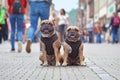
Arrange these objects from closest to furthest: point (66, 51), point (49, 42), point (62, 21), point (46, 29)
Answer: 1. point (66, 51)
2. point (46, 29)
3. point (49, 42)
4. point (62, 21)

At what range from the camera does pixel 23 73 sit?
31.0ft

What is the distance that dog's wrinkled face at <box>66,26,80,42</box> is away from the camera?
10.9m

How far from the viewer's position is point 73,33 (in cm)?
1091

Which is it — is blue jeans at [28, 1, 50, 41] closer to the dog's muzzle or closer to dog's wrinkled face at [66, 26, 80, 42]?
the dog's muzzle

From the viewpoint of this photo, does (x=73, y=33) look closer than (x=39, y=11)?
Yes

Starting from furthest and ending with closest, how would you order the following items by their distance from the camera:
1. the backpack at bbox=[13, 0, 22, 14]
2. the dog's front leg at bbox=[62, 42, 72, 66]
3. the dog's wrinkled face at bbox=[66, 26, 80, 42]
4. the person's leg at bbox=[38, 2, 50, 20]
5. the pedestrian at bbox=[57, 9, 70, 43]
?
the pedestrian at bbox=[57, 9, 70, 43] → the backpack at bbox=[13, 0, 22, 14] → the person's leg at bbox=[38, 2, 50, 20] → the dog's front leg at bbox=[62, 42, 72, 66] → the dog's wrinkled face at bbox=[66, 26, 80, 42]

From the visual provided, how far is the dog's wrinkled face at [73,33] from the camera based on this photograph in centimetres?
1091

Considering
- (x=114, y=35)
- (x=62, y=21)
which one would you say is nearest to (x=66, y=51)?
(x=62, y=21)

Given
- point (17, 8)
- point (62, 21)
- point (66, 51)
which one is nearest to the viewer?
point (66, 51)

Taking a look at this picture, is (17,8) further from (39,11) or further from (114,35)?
(114,35)

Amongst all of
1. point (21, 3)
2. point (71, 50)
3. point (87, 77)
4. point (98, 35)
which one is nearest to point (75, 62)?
point (71, 50)

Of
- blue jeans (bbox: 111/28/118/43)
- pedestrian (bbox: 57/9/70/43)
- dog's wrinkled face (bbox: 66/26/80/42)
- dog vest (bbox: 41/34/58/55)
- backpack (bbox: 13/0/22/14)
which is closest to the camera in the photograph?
dog's wrinkled face (bbox: 66/26/80/42)

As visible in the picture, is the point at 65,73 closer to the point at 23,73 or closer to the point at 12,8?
the point at 23,73

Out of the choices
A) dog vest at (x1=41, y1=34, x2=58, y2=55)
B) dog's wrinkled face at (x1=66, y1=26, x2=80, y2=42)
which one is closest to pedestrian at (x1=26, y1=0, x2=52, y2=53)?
dog vest at (x1=41, y1=34, x2=58, y2=55)
